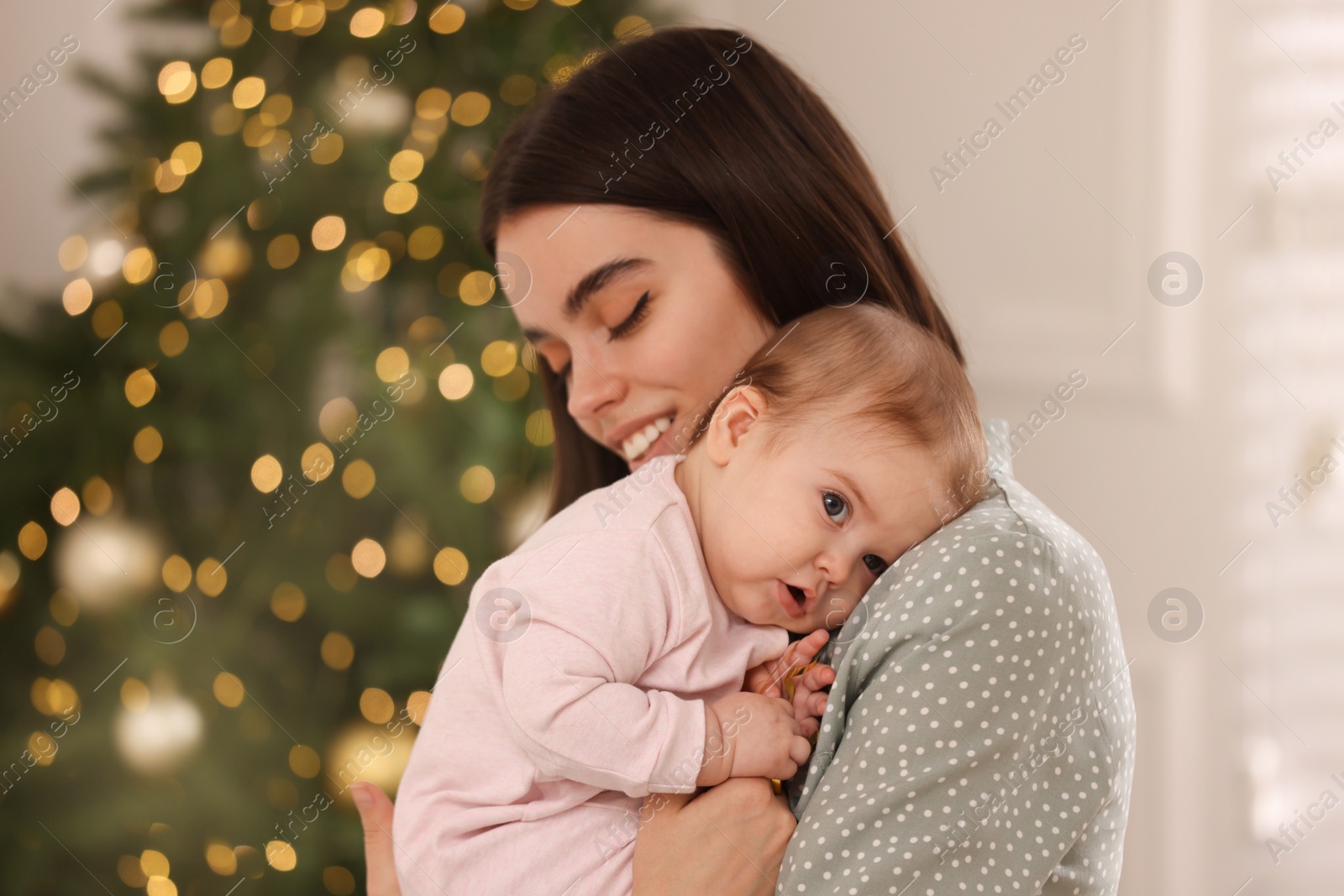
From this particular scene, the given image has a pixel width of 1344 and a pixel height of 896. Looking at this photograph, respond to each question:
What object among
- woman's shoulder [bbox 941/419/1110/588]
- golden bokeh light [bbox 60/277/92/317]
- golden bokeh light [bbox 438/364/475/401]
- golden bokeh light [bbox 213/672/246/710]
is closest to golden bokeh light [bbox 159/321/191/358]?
golden bokeh light [bbox 60/277/92/317]

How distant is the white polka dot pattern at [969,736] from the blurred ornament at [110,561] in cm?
160

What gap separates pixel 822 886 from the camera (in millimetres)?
866

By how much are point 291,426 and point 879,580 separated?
134cm

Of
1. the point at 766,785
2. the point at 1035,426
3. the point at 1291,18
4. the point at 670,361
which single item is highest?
the point at 1291,18

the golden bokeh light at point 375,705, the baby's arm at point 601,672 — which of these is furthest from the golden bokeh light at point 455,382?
the baby's arm at point 601,672

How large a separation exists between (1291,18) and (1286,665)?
1540 millimetres

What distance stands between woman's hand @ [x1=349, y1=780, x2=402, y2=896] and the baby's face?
632 mm

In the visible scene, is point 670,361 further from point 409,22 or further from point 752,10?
point 752,10

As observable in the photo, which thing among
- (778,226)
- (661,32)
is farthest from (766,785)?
(661,32)

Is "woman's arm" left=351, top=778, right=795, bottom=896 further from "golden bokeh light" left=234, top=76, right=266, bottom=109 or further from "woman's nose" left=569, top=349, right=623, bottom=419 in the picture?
"golden bokeh light" left=234, top=76, right=266, bottom=109

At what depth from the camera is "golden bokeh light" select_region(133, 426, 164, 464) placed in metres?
2.00

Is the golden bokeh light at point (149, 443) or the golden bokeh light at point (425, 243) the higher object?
the golden bokeh light at point (425, 243)

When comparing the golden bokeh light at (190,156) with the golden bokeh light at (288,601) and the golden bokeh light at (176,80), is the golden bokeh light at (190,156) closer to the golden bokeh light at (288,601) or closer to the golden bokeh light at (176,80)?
the golden bokeh light at (176,80)

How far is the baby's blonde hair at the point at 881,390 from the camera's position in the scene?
40.7 inches
